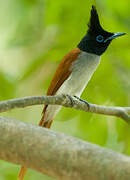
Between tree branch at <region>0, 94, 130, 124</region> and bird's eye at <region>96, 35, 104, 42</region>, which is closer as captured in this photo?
tree branch at <region>0, 94, 130, 124</region>

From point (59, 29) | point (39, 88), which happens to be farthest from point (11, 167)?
point (59, 29)

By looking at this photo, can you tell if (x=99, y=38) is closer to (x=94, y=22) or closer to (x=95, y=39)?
(x=95, y=39)

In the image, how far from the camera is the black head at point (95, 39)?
300cm

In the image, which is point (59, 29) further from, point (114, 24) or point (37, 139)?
point (37, 139)

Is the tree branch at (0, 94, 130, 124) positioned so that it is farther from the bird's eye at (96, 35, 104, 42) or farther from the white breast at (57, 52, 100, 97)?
the bird's eye at (96, 35, 104, 42)

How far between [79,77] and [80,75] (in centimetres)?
2

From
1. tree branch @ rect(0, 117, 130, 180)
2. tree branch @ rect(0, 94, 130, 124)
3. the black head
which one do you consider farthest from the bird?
tree branch @ rect(0, 117, 130, 180)

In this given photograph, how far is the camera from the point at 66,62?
2.98 metres

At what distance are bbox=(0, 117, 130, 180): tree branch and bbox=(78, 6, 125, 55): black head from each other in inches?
65.1

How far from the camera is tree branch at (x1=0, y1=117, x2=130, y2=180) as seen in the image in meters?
1.23

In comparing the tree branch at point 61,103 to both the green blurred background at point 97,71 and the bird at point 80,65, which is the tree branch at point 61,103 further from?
the bird at point 80,65

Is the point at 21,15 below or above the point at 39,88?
above

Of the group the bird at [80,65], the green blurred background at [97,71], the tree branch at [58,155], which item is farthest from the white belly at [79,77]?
the tree branch at [58,155]

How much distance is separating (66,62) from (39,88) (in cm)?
34
